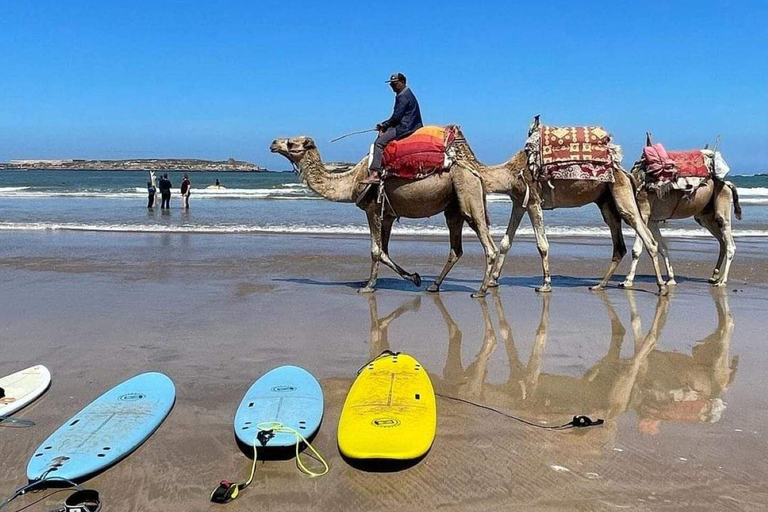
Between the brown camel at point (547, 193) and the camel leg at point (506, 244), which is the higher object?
the brown camel at point (547, 193)

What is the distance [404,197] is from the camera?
9133 millimetres

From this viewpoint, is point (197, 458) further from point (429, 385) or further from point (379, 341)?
point (379, 341)

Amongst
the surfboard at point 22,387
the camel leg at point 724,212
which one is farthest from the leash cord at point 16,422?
the camel leg at point 724,212

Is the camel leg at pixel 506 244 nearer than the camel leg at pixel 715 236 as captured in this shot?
Yes

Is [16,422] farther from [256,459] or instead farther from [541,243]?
[541,243]

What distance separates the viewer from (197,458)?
3885 mm

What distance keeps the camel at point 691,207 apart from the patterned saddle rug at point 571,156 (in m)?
1.21

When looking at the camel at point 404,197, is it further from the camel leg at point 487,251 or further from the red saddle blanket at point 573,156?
the red saddle blanket at point 573,156

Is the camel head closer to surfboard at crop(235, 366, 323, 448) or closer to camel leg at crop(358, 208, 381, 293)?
camel leg at crop(358, 208, 381, 293)

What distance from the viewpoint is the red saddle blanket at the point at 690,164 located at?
33.1 ft

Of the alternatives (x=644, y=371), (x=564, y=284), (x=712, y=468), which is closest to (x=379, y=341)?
(x=644, y=371)

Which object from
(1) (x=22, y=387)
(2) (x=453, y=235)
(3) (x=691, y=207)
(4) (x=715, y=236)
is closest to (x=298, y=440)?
(1) (x=22, y=387)

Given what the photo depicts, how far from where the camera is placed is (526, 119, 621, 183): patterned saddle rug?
9.32m

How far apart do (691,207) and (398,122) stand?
4975 mm
